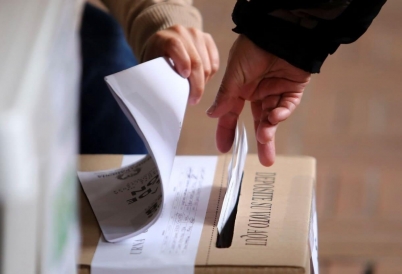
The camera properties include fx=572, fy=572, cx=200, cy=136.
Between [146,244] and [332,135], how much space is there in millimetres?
1245

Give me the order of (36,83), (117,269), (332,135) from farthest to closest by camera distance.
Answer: (332,135) < (117,269) < (36,83)

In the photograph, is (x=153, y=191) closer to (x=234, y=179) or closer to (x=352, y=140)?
(x=234, y=179)

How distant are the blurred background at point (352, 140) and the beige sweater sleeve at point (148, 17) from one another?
68 centimetres

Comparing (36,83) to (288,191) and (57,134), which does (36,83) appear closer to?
(57,134)

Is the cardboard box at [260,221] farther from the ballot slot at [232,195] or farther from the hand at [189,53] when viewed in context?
the hand at [189,53]

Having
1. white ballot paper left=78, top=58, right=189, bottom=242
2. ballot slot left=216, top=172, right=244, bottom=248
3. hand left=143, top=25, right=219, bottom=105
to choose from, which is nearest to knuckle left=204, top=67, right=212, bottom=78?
hand left=143, top=25, right=219, bottom=105

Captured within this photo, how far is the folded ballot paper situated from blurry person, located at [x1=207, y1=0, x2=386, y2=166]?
0.19 feet

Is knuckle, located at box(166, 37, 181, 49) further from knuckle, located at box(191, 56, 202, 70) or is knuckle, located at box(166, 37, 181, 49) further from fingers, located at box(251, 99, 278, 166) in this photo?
fingers, located at box(251, 99, 278, 166)

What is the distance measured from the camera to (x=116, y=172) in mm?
→ 713

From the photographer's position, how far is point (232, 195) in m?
0.64

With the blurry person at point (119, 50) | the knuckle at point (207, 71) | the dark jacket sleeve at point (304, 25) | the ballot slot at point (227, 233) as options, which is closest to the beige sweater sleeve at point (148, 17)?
the blurry person at point (119, 50)

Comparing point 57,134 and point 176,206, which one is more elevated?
point 57,134

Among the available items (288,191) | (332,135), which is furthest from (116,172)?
(332,135)

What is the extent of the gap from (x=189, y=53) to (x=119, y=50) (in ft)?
0.88
